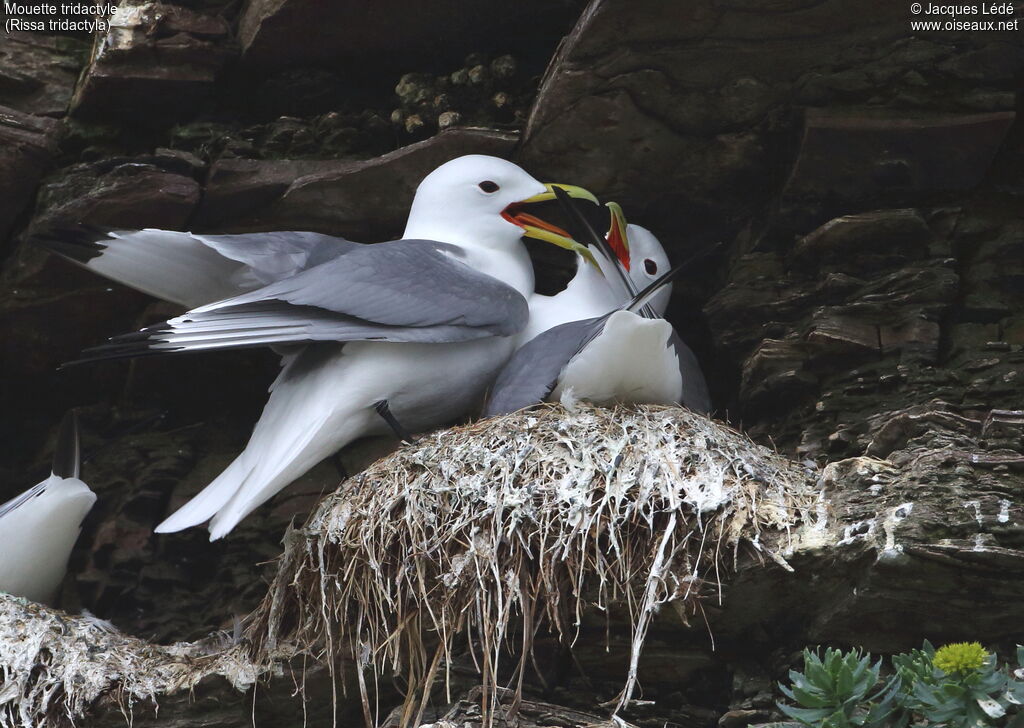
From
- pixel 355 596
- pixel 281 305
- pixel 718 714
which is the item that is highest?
pixel 281 305

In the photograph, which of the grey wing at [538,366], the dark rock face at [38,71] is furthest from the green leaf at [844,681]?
the dark rock face at [38,71]

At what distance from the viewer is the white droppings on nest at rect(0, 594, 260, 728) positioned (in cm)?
350

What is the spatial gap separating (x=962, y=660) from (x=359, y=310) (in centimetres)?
181

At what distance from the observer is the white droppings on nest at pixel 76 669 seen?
11.5 feet

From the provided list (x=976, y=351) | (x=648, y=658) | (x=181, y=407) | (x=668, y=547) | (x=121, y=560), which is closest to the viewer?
(x=668, y=547)

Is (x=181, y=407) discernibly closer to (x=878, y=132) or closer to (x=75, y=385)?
(x=75, y=385)

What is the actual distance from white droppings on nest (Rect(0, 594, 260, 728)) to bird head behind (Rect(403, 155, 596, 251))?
147 cm

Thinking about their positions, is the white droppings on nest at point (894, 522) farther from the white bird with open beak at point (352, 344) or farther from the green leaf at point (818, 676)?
the white bird with open beak at point (352, 344)

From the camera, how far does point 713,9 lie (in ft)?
12.1

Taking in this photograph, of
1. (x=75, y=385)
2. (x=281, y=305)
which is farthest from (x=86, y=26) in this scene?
(x=281, y=305)

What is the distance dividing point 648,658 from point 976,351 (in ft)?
4.33

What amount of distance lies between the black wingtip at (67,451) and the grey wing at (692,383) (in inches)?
79.8

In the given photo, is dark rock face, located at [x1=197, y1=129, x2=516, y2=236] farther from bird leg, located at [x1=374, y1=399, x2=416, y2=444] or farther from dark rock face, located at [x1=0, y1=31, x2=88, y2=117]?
bird leg, located at [x1=374, y1=399, x2=416, y2=444]

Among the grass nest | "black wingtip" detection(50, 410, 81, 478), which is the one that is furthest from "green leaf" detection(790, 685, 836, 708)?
"black wingtip" detection(50, 410, 81, 478)
